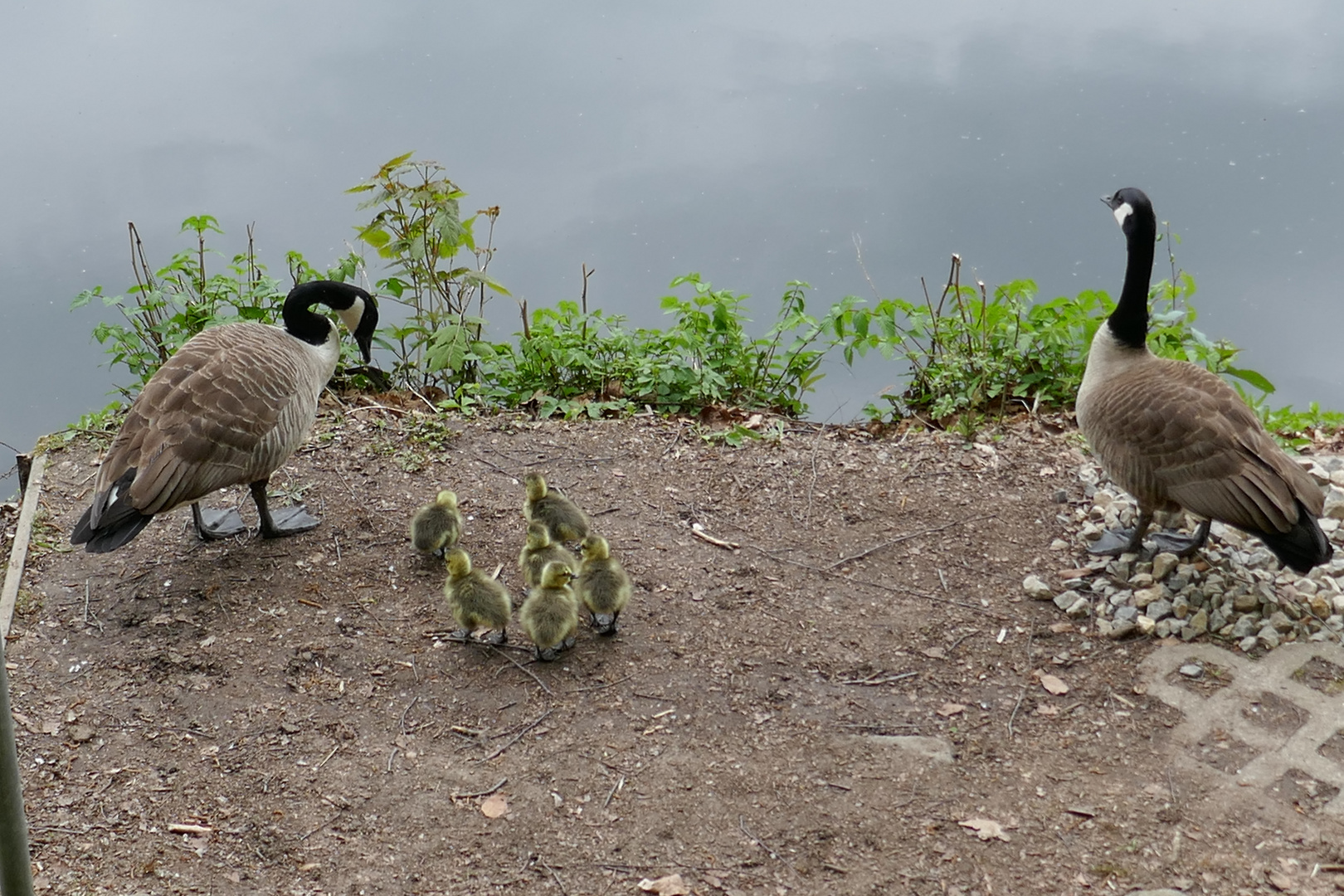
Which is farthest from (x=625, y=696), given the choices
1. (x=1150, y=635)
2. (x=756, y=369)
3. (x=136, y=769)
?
(x=756, y=369)

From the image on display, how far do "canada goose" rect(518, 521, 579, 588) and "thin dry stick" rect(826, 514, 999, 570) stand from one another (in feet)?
3.71

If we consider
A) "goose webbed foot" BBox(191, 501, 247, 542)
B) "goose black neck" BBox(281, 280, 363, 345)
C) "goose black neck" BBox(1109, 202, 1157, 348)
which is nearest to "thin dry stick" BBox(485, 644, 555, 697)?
"goose webbed foot" BBox(191, 501, 247, 542)

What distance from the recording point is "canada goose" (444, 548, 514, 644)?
4.04 meters

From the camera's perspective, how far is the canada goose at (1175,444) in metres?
3.94

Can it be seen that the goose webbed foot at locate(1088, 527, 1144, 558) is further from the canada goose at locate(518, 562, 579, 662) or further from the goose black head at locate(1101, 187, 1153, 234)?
the canada goose at locate(518, 562, 579, 662)

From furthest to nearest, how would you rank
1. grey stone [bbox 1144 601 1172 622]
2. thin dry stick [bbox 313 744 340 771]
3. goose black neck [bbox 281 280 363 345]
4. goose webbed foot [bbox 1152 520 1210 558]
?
goose black neck [bbox 281 280 363 345]
goose webbed foot [bbox 1152 520 1210 558]
grey stone [bbox 1144 601 1172 622]
thin dry stick [bbox 313 744 340 771]

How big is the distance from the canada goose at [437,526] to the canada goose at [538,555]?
14.7 inches

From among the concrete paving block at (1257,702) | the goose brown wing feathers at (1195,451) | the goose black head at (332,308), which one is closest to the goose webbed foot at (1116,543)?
the goose brown wing feathers at (1195,451)

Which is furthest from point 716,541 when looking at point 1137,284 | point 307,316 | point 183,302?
point 183,302

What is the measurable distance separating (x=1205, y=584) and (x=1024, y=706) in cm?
101

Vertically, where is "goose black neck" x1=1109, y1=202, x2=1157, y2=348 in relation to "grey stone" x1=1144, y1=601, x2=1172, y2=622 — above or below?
above

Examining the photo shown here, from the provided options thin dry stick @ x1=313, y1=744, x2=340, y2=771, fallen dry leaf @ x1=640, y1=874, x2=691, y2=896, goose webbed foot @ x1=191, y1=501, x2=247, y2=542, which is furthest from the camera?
goose webbed foot @ x1=191, y1=501, x2=247, y2=542

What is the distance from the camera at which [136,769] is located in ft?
11.7

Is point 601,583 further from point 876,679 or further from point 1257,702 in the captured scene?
point 1257,702
